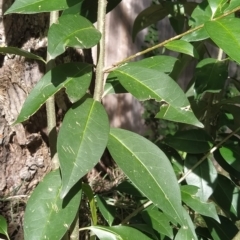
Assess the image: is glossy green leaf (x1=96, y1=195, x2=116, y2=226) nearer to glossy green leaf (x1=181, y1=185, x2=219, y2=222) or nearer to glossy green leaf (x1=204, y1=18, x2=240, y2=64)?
glossy green leaf (x1=181, y1=185, x2=219, y2=222)

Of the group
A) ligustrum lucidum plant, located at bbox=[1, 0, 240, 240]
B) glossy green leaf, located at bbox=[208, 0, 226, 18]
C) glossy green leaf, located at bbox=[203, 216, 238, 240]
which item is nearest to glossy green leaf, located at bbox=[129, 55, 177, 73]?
ligustrum lucidum plant, located at bbox=[1, 0, 240, 240]

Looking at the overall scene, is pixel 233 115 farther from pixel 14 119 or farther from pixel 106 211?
pixel 14 119

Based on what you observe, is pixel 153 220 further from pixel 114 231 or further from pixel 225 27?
pixel 225 27

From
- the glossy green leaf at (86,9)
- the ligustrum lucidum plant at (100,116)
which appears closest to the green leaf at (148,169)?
the ligustrum lucidum plant at (100,116)

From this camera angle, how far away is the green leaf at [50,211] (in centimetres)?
55

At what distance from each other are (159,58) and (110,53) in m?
1.34

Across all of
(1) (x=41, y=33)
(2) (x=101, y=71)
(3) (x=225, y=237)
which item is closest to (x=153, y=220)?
(3) (x=225, y=237)

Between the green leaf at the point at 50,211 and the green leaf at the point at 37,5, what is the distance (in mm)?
234

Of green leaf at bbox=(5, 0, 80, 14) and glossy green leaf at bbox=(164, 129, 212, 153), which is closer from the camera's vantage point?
green leaf at bbox=(5, 0, 80, 14)

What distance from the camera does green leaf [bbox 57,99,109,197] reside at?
1.66 feet

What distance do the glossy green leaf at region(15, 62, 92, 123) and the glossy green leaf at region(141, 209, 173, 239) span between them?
30 centimetres

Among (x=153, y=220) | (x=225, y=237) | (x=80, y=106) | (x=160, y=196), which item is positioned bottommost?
(x=225, y=237)

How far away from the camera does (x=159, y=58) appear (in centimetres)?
71

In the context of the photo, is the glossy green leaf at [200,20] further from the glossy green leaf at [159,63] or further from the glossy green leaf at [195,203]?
the glossy green leaf at [195,203]
